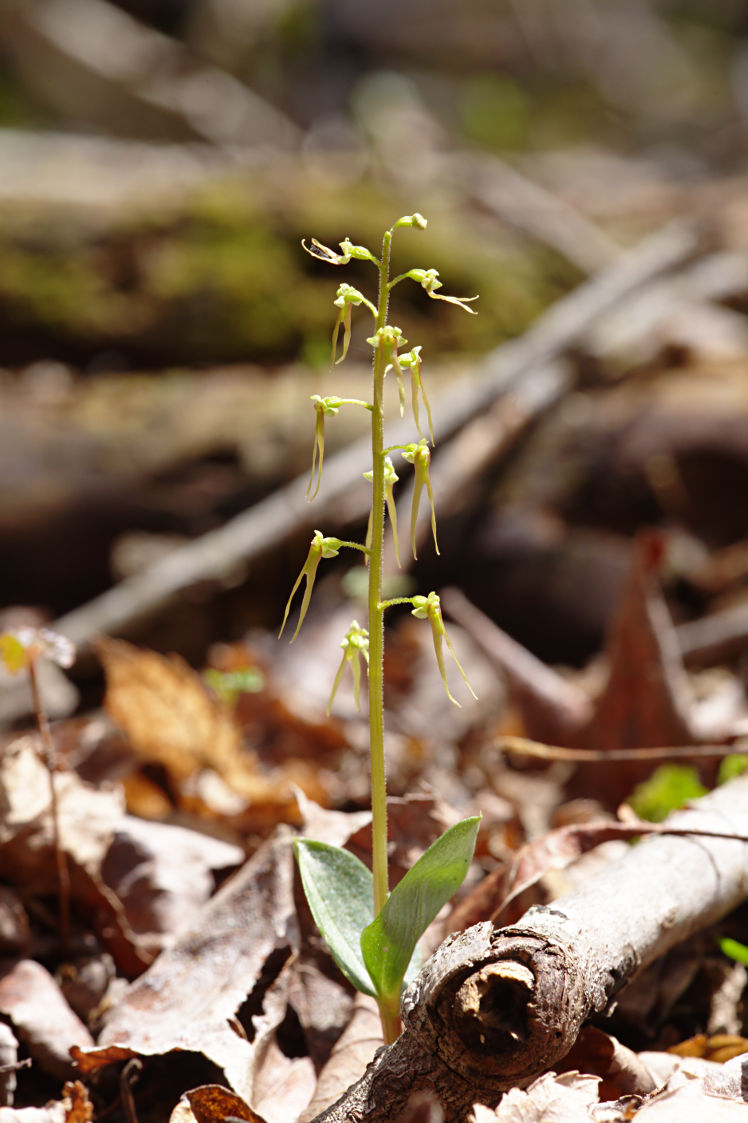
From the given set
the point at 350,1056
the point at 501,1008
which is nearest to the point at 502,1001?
the point at 501,1008

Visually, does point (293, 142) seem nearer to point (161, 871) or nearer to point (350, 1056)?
point (161, 871)

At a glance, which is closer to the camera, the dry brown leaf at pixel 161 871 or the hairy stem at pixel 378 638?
the hairy stem at pixel 378 638

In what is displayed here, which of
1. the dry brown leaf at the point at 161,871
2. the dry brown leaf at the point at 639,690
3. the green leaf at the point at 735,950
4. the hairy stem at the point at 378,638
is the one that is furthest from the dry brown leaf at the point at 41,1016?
the dry brown leaf at the point at 639,690

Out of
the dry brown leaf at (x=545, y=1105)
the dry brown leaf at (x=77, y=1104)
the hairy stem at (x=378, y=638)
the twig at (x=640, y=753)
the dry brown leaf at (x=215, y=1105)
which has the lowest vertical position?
the dry brown leaf at (x=77, y=1104)

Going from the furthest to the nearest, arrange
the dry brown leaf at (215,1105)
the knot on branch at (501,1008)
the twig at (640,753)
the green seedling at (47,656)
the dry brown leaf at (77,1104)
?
the twig at (640,753) → the green seedling at (47,656) → the dry brown leaf at (77,1104) → the dry brown leaf at (215,1105) → the knot on branch at (501,1008)

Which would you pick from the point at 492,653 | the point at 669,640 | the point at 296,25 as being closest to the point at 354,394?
the point at 492,653

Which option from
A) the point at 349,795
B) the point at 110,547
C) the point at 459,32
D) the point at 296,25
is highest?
the point at 459,32

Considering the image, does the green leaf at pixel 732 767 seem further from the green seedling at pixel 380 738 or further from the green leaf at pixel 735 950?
the green seedling at pixel 380 738

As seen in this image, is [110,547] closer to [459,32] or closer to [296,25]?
[296,25]
